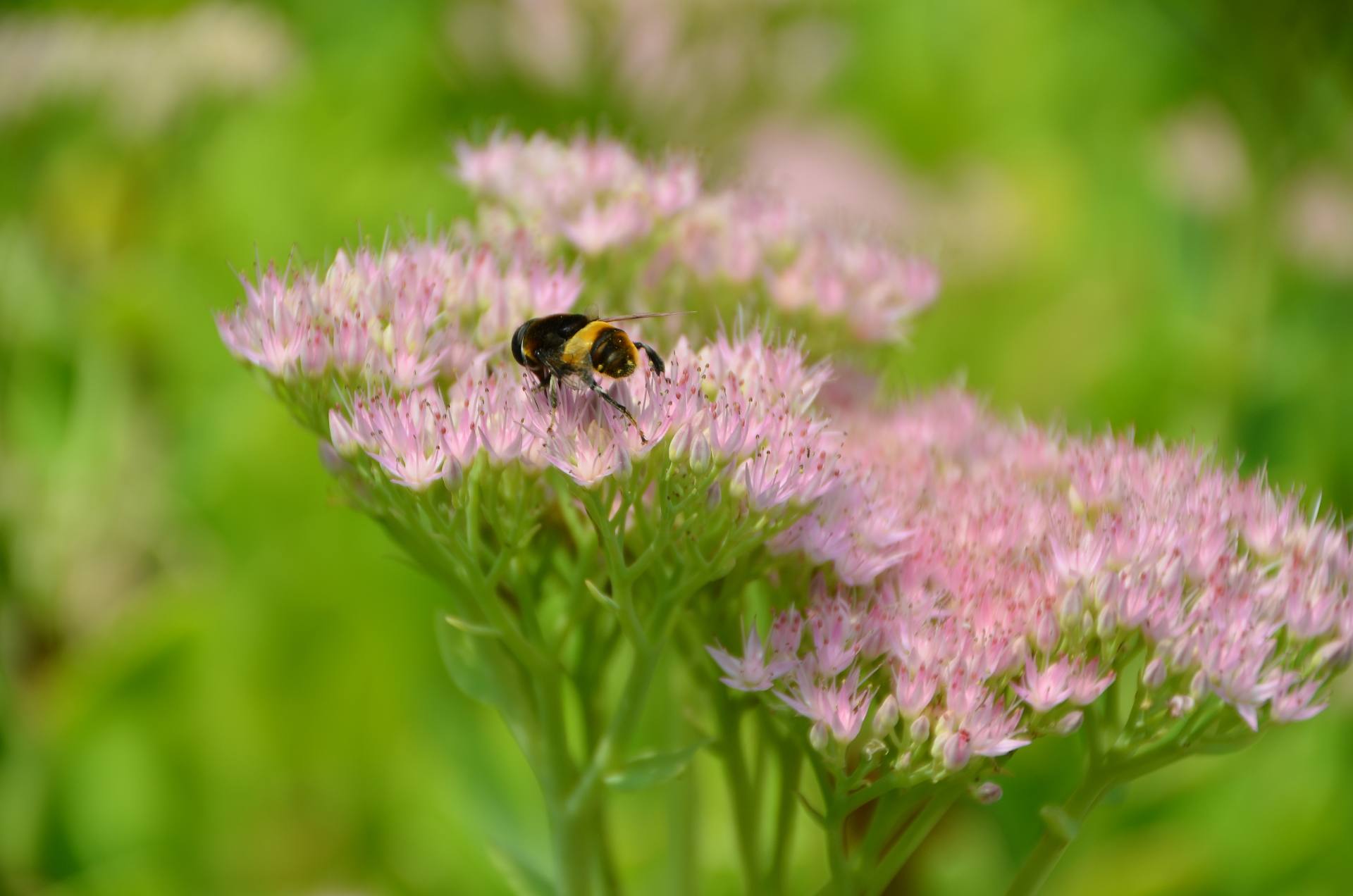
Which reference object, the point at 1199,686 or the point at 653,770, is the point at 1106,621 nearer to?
the point at 1199,686

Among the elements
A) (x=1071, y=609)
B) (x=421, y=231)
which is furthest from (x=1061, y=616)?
(x=421, y=231)

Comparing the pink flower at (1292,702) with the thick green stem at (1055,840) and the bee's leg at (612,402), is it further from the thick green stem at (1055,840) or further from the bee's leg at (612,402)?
the bee's leg at (612,402)

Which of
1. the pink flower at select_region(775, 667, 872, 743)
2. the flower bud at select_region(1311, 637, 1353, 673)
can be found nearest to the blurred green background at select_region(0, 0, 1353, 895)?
the flower bud at select_region(1311, 637, 1353, 673)

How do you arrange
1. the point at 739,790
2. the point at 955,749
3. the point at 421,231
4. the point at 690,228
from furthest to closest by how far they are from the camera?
the point at 421,231 < the point at 690,228 < the point at 739,790 < the point at 955,749

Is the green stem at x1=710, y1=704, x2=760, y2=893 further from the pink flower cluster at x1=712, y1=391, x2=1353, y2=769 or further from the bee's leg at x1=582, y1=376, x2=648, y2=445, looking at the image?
the bee's leg at x1=582, y1=376, x2=648, y2=445

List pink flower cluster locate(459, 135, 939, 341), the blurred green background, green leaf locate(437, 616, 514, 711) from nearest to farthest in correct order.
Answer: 1. green leaf locate(437, 616, 514, 711)
2. pink flower cluster locate(459, 135, 939, 341)
3. the blurred green background

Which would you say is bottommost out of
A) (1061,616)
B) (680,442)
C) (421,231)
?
(1061,616)
